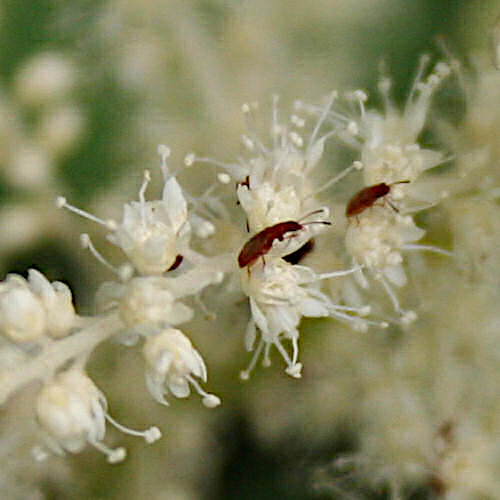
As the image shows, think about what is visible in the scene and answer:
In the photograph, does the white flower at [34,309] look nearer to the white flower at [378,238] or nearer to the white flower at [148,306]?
the white flower at [148,306]

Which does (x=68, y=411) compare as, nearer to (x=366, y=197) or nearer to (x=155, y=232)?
(x=155, y=232)

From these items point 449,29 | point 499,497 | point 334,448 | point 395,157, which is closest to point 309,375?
point 334,448

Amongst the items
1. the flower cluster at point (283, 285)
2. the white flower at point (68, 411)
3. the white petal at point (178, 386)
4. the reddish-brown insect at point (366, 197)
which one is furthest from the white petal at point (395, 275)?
the white flower at point (68, 411)

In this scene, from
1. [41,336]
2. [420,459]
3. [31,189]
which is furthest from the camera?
[420,459]

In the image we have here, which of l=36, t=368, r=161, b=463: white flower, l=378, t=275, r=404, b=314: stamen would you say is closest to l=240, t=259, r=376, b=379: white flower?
l=378, t=275, r=404, b=314: stamen

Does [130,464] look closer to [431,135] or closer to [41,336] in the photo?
[41,336]

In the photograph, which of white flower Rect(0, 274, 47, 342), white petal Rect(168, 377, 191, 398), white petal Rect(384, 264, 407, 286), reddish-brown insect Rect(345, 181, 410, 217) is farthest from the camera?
white petal Rect(384, 264, 407, 286)

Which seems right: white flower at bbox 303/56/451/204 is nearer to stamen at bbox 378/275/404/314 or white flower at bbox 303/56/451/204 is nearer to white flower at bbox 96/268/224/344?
stamen at bbox 378/275/404/314
